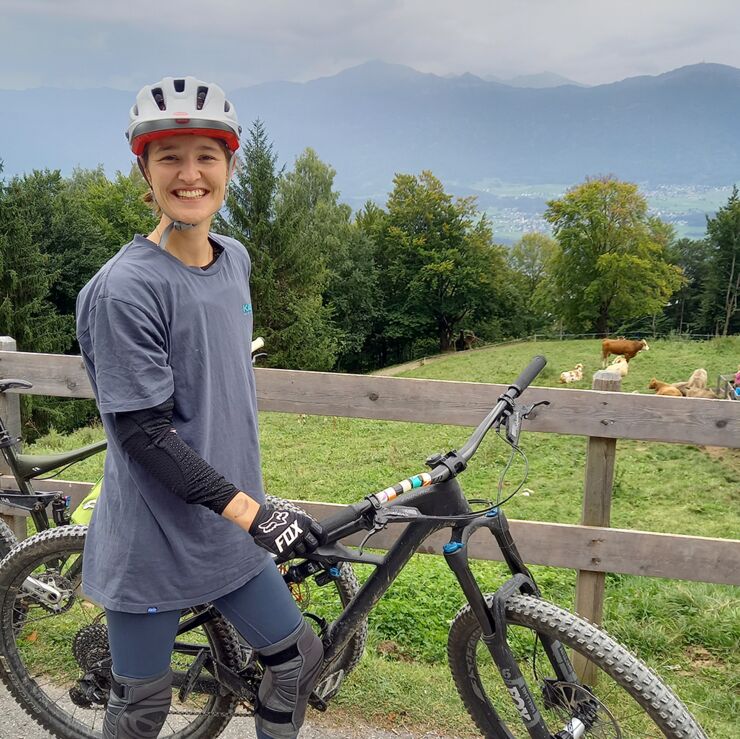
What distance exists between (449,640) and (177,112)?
2026 millimetres

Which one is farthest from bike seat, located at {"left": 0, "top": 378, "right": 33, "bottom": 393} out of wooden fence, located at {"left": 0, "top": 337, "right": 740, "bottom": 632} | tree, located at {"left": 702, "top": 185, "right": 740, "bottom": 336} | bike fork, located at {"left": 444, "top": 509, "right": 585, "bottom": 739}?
tree, located at {"left": 702, "top": 185, "right": 740, "bottom": 336}

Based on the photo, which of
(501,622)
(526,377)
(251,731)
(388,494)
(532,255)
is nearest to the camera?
(388,494)

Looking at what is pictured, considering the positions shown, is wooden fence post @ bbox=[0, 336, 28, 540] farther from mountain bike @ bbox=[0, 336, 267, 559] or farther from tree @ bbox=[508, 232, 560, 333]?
tree @ bbox=[508, 232, 560, 333]

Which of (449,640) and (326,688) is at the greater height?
(449,640)

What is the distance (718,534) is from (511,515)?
2603 mm

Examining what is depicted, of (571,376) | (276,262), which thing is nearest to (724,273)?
(276,262)

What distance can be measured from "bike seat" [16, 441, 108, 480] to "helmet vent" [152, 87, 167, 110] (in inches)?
77.8

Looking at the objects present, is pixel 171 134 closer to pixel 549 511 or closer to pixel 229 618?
pixel 229 618

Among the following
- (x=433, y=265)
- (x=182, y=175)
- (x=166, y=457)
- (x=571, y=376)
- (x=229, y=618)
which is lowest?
(x=571, y=376)

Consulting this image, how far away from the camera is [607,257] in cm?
4216

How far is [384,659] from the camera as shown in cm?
373

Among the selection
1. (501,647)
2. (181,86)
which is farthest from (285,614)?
(181,86)

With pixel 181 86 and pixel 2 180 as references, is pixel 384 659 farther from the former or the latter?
pixel 2 180

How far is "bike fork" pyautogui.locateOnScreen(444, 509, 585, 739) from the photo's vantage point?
223 cm
